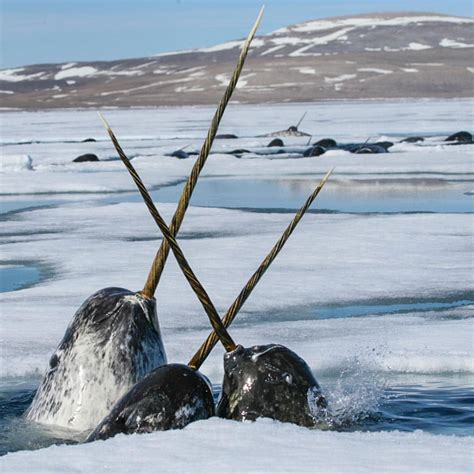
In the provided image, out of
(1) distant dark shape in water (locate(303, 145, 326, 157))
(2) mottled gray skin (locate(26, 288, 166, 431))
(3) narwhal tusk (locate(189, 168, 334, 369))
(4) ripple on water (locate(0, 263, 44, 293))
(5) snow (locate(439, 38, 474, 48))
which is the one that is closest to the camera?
(3) narwhal tusk (locate(189, 168, 334, 369))

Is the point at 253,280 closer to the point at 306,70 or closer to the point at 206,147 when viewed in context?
the point at 206,147

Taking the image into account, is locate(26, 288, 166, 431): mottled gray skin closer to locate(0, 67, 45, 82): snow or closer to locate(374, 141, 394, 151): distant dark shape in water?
locate(374, 141, 394, 151): distant dark shape in water

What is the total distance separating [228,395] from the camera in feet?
12.6

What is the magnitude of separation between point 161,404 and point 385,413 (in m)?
1.02

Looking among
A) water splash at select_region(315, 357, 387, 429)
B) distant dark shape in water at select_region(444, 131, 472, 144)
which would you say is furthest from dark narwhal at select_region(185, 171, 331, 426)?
distant dark shape in water at select_region(444, 131, 472, 144)

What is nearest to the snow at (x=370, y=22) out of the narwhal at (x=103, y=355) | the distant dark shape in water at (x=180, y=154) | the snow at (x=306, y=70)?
the snow at (x=306, y=70)

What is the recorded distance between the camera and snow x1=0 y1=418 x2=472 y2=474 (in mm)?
3148

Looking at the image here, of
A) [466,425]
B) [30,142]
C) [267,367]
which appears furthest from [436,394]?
[30,142]

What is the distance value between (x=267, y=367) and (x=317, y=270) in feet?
14.4

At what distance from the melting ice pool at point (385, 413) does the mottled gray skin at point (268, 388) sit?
0.19 m

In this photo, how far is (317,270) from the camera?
26.8 feet

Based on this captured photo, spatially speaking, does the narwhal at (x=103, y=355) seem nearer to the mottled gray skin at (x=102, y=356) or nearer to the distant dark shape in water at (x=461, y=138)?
the mottled gray skin at (x=102, y=356)

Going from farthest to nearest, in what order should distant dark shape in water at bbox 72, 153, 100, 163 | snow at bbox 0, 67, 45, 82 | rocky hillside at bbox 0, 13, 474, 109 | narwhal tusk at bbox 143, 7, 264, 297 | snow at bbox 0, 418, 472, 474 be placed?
snow at bbox 0, 67, 45, 82, rocky hillside at bbox 0, 13, 474, 109, distant dark shape in water at bbox 72, 153, 100, 163, narwhal tusk at bbox 143, 7, 264, 297, snow at bbox 0, 418, 472, 474

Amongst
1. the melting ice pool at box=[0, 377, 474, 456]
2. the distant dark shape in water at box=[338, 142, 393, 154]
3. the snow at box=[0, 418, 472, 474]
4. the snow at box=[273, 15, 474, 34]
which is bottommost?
the snow at box=[273, 15, 474, 34]
